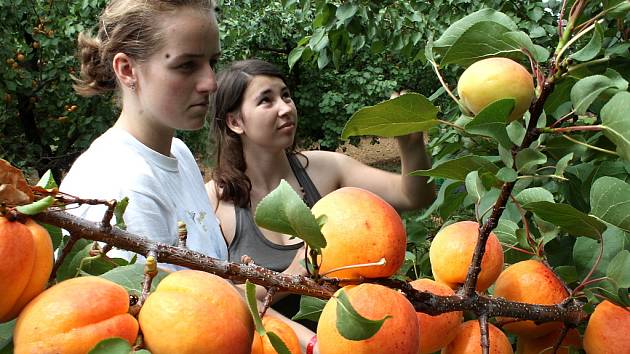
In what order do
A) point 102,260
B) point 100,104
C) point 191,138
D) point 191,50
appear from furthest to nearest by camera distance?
point 191,138 → point 100,104 → point 191,50 → point 102,260

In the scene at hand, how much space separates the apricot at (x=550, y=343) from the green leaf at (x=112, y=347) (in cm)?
50

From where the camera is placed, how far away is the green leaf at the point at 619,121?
62 centimetres

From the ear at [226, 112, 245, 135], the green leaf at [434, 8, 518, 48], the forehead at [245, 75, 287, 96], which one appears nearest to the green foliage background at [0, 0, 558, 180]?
the forehead at [245, 75, 287, 96]

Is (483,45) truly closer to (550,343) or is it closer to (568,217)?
(568,217)

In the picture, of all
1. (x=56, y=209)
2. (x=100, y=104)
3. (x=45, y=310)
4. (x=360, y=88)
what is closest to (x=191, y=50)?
(x=56, y=209)

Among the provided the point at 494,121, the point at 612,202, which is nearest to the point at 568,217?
the point at 612,202

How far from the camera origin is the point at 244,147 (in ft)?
7.95

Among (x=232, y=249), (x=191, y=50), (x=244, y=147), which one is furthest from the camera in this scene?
(x=244, y=147)

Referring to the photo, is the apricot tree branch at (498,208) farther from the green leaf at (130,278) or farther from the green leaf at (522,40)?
the green leaf at (130,278)

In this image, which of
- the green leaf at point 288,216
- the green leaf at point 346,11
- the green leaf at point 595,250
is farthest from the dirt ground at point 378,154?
the green leaf at point 288,216

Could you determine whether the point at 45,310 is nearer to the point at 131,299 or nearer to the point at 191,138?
the point at 131,299

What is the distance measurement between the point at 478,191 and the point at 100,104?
5.75m

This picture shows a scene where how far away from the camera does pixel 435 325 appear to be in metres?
0.60

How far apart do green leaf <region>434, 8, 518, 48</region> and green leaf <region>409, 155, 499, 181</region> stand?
16 centimetres
